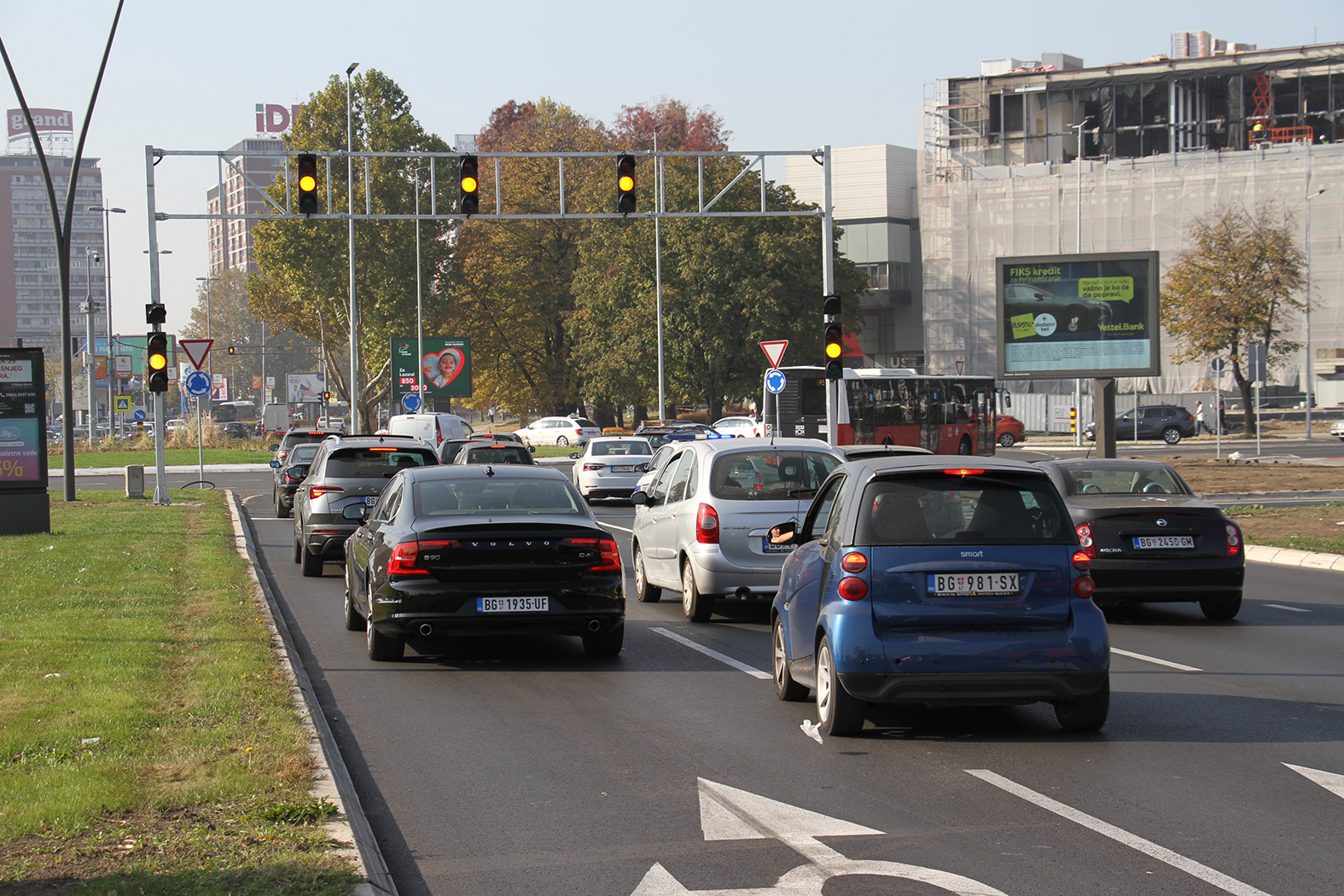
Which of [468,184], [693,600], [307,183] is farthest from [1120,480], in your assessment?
[307,183]

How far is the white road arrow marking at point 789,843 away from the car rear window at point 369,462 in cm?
1169

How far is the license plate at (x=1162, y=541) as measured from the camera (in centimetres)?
1312

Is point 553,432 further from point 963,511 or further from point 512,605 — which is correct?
point 963,511

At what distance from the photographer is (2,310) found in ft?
631

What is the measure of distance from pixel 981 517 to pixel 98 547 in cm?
1460

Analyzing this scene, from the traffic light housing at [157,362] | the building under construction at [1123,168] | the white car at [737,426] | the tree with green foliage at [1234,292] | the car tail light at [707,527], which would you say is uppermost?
the building under construction at [1123,168]

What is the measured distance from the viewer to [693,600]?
13414 mm

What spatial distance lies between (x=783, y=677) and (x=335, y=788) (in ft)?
12.0

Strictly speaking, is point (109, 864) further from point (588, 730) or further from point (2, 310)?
point (2, 310)

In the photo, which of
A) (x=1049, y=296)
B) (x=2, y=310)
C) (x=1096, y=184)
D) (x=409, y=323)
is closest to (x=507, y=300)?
(x=409, y=323)

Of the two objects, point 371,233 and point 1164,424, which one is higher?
point 371,233

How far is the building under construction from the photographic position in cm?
6950

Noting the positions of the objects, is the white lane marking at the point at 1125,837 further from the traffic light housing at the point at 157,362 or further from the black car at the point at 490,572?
the traffic light housing at the point at 157,362

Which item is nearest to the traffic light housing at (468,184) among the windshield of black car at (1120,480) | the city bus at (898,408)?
the windshield of black car at (1120,480)
